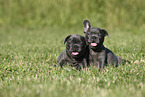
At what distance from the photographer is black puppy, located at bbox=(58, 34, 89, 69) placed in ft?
15.1

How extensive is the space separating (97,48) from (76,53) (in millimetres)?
503

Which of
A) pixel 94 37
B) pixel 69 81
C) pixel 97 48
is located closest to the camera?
pixel 69 81

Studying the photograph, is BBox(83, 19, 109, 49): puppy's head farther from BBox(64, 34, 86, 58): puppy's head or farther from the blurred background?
the blurred background

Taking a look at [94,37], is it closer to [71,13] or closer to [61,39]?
[61,39]

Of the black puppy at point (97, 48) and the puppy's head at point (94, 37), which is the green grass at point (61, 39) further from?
the puppy's head at point (94, 37)

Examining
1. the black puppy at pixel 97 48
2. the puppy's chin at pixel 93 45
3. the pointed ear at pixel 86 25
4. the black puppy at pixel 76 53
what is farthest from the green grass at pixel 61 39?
the pointed ear at pixel 86 25

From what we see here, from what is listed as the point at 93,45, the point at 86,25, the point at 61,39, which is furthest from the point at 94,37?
the point at 61,39

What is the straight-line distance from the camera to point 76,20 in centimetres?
1684

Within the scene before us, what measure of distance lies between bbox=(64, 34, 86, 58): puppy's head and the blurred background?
10573mm

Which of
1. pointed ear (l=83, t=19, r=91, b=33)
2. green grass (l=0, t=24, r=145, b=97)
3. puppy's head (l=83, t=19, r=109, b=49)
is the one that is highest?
pointed ear (l=83, t=19, r=91, b=33)

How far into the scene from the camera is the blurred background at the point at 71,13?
594 inches

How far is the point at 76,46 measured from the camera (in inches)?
180

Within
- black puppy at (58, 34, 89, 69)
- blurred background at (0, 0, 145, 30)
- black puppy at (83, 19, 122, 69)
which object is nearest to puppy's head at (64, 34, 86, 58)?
black puppy at (58, 34, 89, 69)

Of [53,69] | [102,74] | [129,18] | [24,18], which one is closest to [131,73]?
[102,74]
